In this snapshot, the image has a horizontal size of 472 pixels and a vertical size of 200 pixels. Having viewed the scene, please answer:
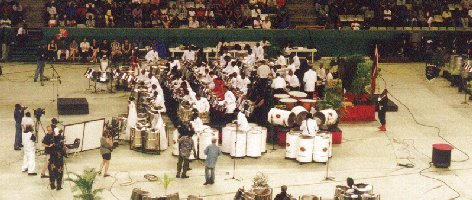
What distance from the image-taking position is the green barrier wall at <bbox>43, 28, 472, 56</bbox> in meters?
46.5

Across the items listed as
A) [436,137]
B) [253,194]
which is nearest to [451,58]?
[436,137]

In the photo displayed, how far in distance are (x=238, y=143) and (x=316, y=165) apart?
2.53 metres

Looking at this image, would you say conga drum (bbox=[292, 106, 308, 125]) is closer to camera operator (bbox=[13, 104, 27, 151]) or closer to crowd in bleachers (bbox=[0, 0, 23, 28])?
camera operator (bbox=[13, 104, 27, 151])

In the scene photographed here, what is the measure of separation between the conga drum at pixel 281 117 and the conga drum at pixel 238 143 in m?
1.53

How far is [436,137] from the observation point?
106 ft

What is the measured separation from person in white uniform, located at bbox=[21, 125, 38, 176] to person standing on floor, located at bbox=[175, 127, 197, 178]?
4.21 meters

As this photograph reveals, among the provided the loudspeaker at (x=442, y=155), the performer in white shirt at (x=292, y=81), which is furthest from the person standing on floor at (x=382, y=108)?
the loudspeaker at (x=442, y=155)

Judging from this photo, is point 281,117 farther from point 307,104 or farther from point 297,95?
point 297,95

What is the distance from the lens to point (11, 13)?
47.4m

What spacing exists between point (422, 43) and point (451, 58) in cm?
566

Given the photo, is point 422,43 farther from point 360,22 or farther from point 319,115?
point 319,115

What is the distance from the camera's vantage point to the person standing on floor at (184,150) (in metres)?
26.7

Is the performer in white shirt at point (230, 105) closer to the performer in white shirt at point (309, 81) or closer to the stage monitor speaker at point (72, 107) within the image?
the performer in white shirt at point (309, 81)

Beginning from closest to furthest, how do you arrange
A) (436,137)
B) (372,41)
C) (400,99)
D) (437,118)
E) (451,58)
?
(436,137) → (437,118) → (400,99) → (451,58) → (372,41)
